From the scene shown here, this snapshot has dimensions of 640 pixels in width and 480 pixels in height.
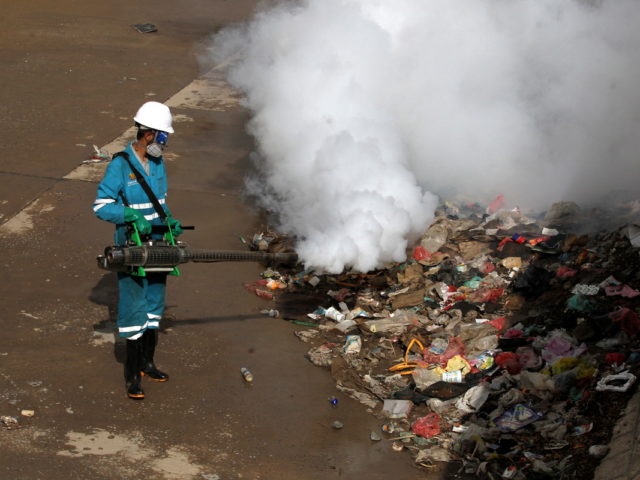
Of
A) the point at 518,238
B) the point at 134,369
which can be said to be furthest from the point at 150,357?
the point at 518,238

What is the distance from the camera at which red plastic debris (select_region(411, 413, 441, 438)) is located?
16.5 feet

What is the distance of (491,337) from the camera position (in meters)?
5.95

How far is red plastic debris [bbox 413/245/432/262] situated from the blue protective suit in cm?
256

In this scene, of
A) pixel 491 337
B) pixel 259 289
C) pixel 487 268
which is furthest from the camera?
pixel 487 268

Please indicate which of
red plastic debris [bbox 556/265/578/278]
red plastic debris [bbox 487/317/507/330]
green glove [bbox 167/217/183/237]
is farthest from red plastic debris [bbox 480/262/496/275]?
green glove [bbox 167/217/183/237]

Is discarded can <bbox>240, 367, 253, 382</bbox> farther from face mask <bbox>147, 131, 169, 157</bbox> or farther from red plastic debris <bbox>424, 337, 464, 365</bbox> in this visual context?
face mask <bbox>147, 131, 169, 157</bbox>

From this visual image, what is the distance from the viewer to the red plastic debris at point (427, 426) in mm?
5043

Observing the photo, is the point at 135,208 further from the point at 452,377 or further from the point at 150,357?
the point at 452,377

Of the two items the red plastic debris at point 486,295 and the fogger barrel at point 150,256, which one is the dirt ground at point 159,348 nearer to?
the fogger barrel at point 150,256

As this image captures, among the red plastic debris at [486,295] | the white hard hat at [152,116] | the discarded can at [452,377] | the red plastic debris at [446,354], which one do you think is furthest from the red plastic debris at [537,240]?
the white hard hat at [152,116]

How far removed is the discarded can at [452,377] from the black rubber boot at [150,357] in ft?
5.82

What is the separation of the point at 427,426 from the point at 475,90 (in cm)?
445

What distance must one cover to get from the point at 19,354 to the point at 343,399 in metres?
2.08

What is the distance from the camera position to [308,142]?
7406 mm
